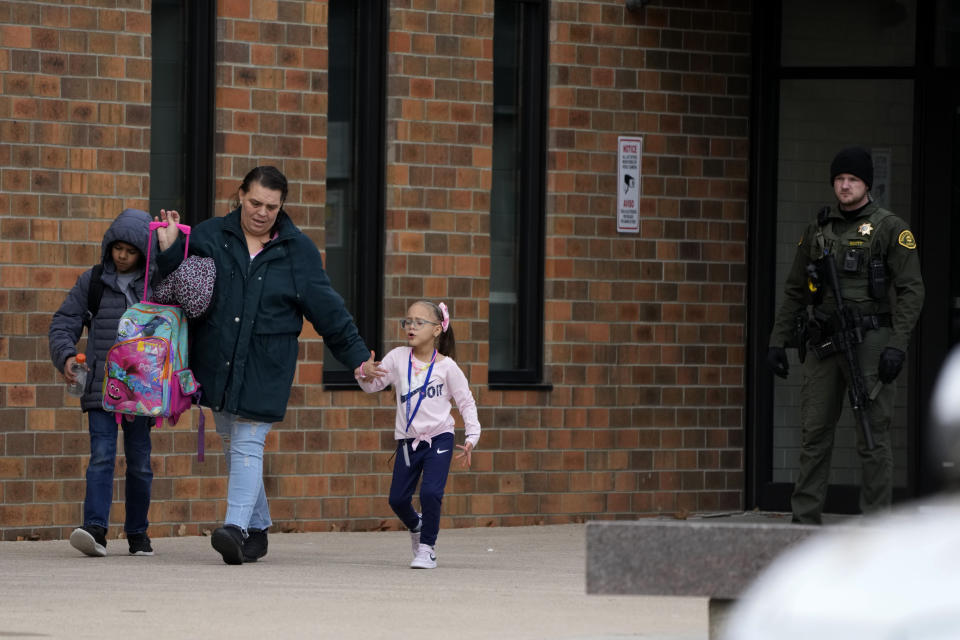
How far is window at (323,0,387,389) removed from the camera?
1212cm

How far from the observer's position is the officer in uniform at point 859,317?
1056 centimetres

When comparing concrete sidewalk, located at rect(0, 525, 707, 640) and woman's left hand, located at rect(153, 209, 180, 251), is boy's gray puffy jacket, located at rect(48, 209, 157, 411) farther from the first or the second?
concrete sidewalk, located at rect(0, 525, 707, 640)

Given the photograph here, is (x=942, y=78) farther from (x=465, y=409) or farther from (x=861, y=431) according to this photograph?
(x=465, y=409)

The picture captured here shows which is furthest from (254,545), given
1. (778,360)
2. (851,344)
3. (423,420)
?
(851,344)

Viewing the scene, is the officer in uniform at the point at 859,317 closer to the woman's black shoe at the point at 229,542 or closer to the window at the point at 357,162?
the window at the point at 357,162

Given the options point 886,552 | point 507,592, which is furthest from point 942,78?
point 886,552

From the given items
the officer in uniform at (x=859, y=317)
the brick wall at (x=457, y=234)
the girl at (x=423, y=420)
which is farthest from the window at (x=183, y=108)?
the officer in uniform at (x=859, y=317)

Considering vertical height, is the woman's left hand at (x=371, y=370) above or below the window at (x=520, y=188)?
below

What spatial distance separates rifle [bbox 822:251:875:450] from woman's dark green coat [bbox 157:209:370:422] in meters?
2.63

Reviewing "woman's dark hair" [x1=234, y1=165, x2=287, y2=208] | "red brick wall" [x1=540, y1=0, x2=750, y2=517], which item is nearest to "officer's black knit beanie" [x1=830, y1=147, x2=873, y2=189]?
"red brick wall" [x1=540, y1=0, x2=750, y2=517]

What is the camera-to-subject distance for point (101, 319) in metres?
9.81

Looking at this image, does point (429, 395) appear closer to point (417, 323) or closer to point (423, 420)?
point (423, 420)

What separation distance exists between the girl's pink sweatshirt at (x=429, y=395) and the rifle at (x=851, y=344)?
85.6 inches

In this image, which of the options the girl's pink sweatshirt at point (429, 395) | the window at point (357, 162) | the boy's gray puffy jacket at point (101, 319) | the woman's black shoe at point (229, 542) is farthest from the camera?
the window at point (357, 162)
